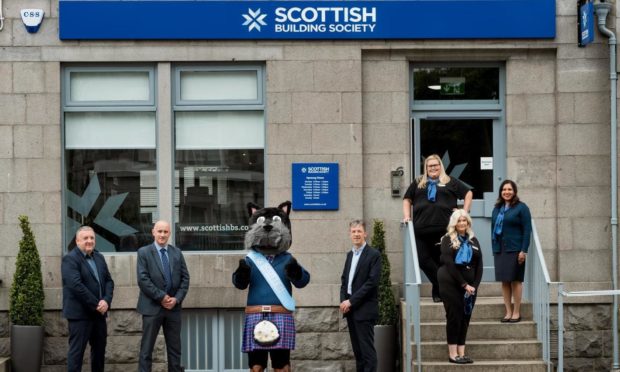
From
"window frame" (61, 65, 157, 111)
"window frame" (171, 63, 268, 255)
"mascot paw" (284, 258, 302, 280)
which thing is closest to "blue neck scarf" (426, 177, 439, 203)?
"window frame" (171, 63, 268, 255)

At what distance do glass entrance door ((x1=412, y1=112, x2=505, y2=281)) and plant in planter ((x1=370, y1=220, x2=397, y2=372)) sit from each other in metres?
1.25

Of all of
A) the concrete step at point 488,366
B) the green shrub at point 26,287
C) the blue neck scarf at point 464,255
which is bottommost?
the concrete step at point 488,366

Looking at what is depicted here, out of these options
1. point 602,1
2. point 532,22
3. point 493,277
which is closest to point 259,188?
point 493,277

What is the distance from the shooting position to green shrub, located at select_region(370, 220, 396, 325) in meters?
11.7

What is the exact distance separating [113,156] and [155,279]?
8.26ft

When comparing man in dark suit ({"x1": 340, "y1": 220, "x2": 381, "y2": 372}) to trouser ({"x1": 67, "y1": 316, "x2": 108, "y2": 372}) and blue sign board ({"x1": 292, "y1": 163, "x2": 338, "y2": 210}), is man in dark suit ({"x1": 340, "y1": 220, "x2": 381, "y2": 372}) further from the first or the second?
trouser ({"x1": 67, "y1": 316, "x2": 108, "y2": 372})

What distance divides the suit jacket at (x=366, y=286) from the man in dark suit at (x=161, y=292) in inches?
70.7

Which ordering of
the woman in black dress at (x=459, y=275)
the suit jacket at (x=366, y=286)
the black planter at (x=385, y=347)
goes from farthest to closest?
the black planter at (x=385, y=347) → the woman in black dress at (x=459, y=275) → the suit jacket at (x=366, y=286)

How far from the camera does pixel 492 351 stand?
36.1ft

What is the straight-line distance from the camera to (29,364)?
11.6 m

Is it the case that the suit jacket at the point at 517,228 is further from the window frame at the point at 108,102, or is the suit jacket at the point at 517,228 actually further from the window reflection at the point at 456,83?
the window frame at the point at 108,102

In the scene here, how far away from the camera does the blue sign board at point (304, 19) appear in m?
12.1

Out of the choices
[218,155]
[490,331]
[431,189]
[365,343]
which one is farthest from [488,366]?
[218,155]

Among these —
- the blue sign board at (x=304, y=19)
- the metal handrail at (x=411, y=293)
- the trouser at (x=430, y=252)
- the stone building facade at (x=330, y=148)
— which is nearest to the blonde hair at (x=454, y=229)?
the metal handrail at (x=411, y=293)
